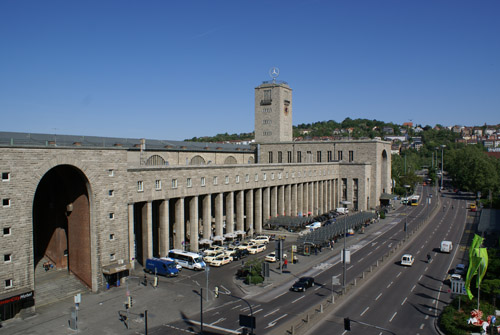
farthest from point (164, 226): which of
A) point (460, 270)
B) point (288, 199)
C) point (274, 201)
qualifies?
point (460, 270)

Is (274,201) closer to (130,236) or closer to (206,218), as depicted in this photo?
(206,218)

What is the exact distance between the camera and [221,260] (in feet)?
176

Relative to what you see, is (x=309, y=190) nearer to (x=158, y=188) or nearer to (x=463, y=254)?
(x=463, y=254)

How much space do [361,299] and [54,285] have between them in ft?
105

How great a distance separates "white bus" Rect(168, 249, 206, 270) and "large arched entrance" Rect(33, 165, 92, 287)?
12.0 m

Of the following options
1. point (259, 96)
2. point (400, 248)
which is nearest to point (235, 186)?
point (400, 248)

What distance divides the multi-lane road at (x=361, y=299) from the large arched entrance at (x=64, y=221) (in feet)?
43.7

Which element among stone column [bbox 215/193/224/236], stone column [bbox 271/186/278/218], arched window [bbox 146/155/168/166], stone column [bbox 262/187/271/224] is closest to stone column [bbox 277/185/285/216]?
stone column [bbox 271/186/278/218]

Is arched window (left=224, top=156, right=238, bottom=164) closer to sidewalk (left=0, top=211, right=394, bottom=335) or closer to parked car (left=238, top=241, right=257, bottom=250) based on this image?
parked car (left=238, top=241, right=257, bottom=250)

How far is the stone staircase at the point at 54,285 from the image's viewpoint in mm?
40459

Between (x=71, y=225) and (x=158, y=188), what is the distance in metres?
11.5

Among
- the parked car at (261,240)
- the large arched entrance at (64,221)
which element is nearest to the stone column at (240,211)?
the parked car at (261,240)

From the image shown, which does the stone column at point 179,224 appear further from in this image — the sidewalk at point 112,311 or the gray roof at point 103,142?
the gray roof at point 103,142

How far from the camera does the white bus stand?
5109cm
